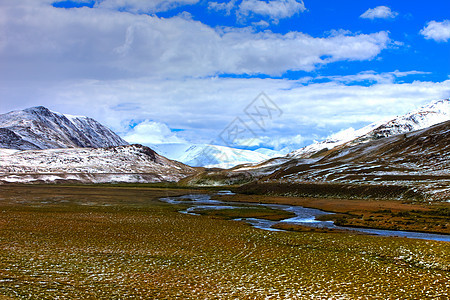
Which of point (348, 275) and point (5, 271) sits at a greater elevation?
point (5, 271)

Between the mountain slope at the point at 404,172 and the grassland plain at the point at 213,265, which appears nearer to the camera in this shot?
the grassland plain at the point at 213,265

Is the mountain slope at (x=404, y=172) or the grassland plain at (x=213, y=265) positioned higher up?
the mountain slope at (x=404, y=172)

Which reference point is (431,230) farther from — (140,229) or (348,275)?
(140,229)

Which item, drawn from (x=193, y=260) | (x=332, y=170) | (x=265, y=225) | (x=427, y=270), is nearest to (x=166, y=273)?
(x=193, y=260)

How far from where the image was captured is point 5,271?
29.5 m

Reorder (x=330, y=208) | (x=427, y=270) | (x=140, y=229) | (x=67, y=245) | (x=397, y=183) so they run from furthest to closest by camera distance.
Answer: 1. (x=397, y=183)
2. (x=330, y=208)
3. (x=140, y=229)
4. (x=67, y=245)
5. (x=427, y=270)

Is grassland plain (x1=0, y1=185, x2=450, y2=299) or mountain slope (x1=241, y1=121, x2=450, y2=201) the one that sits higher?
mountain slope (x1=241, y1=121, x2=450, y2=201)

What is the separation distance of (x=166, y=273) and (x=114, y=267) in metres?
5.05

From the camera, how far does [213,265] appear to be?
33.3 meters

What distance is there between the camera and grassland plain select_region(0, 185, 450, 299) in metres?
26.1

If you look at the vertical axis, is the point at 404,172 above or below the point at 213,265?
above

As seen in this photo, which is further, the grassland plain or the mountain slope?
the mountain slope

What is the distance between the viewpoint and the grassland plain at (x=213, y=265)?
1027 inches

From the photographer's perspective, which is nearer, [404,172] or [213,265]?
[213,265]
